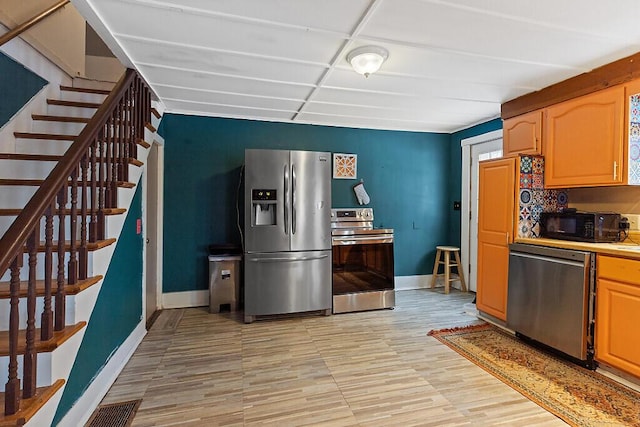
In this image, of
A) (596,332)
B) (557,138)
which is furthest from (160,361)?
(557,138)

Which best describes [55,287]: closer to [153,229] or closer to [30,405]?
[30,405]

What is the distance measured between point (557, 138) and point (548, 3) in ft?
5.08

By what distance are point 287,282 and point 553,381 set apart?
7.91 feet

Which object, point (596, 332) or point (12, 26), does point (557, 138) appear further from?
point (12, 26)

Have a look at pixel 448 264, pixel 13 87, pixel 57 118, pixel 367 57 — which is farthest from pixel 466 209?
pixel 13 87

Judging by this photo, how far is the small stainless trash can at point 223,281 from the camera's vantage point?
3.78 metres

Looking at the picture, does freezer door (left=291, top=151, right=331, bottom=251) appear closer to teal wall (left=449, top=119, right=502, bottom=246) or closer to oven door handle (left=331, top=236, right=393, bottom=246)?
oven door handle (left=331, top=236, right=393, bottom=246)

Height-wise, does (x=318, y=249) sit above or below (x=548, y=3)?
below

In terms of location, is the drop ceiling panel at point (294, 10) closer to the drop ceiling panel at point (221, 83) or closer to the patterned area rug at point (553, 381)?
the drop ceiling panel at point (221, 83)

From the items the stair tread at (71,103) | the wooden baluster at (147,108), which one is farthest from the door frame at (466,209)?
the stair tread at (71,103)

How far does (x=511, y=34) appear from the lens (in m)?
2.07

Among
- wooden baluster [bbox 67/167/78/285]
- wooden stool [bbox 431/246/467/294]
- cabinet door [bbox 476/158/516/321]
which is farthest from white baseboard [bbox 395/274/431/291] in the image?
wooden baluster [bbox 67/167/78/285]

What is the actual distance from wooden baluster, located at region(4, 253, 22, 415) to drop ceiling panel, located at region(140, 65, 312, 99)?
1.96 metres

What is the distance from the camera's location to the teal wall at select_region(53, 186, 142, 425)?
188cm
